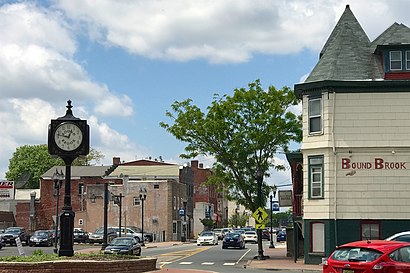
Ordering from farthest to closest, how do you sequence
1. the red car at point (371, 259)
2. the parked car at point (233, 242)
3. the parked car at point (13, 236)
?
the parked car at point (13, 236) → the parked car at point (233, 242) → the red car at point (371, 259)

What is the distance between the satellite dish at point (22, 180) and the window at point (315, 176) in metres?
83.9

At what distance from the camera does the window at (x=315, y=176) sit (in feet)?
109

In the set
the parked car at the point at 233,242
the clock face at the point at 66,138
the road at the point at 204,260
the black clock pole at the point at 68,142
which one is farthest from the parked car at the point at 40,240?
the clock face at the point at 66,138

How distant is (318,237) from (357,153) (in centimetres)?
440

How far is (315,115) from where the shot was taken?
33719 millimetres

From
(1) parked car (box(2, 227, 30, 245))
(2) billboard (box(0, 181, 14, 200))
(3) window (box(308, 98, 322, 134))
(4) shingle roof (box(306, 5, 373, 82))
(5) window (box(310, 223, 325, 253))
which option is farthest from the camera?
(2) billboard (box(0, 181, 14, 200))

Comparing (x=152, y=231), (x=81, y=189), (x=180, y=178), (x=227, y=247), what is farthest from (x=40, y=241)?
(x=180, y=178)

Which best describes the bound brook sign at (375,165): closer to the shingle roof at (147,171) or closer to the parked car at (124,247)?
the parked car at (124,247)

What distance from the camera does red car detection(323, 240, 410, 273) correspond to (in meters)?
15.2

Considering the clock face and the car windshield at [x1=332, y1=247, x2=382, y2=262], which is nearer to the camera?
the car windshield at [x1=332, y1=247, x2=382, y2=262]

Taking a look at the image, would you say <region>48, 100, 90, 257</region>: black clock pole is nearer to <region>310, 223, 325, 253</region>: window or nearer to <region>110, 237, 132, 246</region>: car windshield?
<region>310, 223, 325, 253</region>: window

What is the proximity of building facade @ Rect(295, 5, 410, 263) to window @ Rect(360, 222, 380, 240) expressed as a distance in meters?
0.05

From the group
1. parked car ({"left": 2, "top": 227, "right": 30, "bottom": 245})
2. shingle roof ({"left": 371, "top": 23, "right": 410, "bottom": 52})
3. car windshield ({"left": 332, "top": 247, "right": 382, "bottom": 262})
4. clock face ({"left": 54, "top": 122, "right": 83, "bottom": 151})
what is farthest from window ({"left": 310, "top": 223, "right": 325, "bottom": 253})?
parked car ({"left": 2, "top": 227, "right": 30, "bottom": 245})

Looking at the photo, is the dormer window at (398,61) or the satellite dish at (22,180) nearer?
the dormer window at (398,61)
